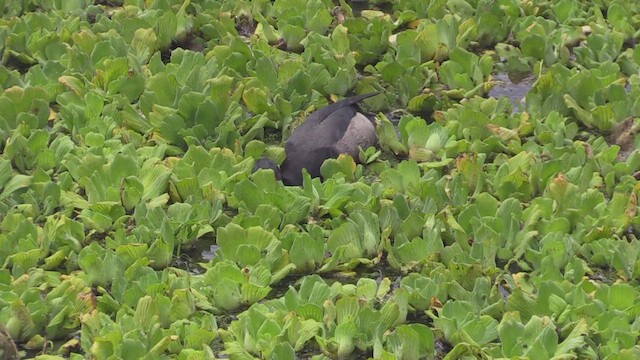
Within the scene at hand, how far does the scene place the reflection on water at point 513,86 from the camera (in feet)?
20.9

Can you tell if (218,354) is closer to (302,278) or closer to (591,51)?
(302,278)

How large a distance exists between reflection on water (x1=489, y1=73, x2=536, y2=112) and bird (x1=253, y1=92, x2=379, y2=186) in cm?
97

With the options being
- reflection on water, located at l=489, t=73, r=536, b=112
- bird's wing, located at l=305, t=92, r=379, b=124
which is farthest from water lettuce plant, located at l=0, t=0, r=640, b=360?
bird's wing, located at l=305, t=92, r=379, b=124

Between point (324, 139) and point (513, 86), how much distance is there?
1531 mm

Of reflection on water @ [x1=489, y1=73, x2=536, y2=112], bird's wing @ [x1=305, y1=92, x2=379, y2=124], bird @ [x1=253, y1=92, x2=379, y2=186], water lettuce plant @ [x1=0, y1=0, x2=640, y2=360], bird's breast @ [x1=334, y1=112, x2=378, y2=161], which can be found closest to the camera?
water lettuce plant @ [x1=0, y1=0, x2=640, y2=360]

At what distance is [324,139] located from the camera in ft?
A: 18.2

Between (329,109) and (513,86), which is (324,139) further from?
(513,86)

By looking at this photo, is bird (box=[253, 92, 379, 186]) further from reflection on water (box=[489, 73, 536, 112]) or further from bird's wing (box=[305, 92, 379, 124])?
reflection on water (box=[489, 73, 536, 112])

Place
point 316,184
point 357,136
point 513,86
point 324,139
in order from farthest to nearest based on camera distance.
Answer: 1. point 513,86
2. point 357,136
3. point 324,139
4. point 316,184

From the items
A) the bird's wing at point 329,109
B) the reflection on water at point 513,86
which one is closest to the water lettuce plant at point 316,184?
the reflection on water at point 513,86

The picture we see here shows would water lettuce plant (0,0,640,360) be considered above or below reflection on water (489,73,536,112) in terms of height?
above

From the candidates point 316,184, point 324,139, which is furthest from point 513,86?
point 316,184

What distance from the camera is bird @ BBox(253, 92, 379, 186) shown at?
5422mm

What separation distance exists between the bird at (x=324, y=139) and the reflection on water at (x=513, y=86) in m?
0.97
